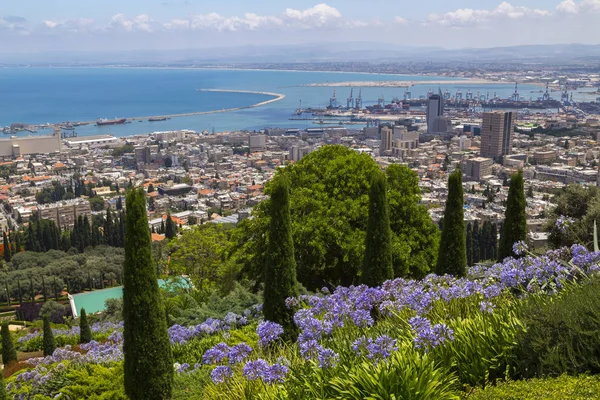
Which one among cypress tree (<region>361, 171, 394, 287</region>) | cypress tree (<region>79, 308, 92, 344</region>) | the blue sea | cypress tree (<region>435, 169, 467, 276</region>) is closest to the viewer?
cypress tree (<region>361, 171, 394, 287</region>)

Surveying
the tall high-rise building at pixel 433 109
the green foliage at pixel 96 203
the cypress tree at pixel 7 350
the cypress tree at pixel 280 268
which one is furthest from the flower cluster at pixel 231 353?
the tall high-rise building at pixel 433 109

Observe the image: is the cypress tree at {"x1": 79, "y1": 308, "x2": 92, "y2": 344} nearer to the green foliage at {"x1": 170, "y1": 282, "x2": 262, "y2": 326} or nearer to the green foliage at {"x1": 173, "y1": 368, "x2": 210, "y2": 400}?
the green foliage at {"x1": 170, "y1": 282, "x2": 262, "y2": 326}

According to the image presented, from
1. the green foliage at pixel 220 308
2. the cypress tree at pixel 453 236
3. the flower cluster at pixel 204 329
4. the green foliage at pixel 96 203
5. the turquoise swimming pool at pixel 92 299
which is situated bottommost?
the green foliage at pixel 96 203

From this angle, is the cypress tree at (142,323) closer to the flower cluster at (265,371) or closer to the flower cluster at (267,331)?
the flower cluster at (267,331)

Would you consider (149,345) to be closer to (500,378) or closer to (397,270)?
(500,378)

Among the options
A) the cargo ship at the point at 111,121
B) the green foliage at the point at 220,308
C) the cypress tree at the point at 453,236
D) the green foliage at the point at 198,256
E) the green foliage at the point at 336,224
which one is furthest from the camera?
the cargo ship at the point at 111,121

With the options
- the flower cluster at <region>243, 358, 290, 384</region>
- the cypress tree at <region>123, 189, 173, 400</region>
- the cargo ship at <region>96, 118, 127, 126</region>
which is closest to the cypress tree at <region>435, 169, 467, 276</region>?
the cypress tree at <region>123, 189, 173, 400</region>
